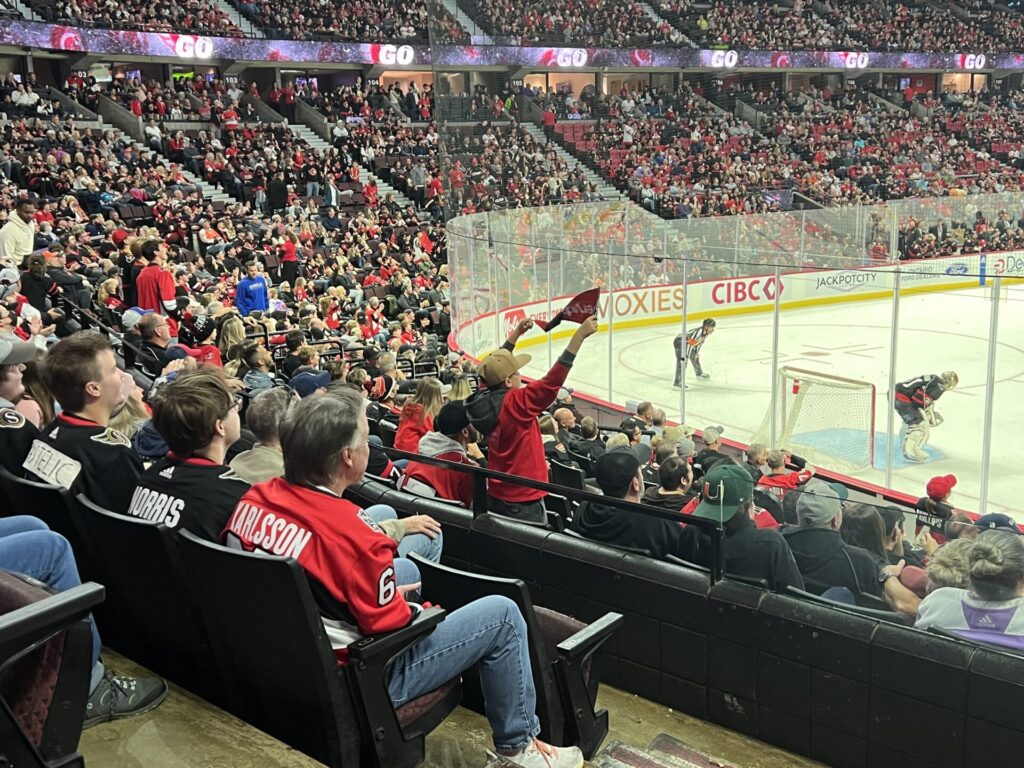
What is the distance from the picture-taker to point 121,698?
3100 millimetres

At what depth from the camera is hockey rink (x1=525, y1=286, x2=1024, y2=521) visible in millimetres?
9508

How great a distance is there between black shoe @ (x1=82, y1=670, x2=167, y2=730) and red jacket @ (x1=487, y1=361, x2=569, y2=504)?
203 cm

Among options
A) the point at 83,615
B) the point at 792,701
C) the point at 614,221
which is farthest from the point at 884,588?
the point at 614,221

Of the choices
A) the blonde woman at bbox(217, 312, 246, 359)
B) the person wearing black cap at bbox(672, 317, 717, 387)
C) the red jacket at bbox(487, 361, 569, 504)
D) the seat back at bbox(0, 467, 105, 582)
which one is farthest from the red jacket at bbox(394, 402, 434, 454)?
the person wearing black cap at bbox(672, 317, 717, 387)

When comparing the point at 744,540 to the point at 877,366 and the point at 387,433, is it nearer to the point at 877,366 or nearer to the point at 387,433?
the point at 387,433

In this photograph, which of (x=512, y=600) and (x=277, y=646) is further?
(x=512, y=600)

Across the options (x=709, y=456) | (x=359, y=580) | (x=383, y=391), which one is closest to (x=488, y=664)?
(x=359, y=580)

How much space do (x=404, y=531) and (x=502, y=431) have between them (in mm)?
1878

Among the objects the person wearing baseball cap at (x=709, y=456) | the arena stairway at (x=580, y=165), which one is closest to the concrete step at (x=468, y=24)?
the arena stairway at (x=580, y=165)

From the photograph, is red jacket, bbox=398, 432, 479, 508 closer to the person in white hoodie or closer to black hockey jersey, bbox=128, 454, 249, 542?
black hockey jersey, bbox=128, 454, 249, 542

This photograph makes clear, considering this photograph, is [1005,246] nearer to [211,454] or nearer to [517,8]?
[517,8]

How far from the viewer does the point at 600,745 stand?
3.23 m

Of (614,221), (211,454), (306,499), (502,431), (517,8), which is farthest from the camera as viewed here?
(517,8)

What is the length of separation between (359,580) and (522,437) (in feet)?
8.23
